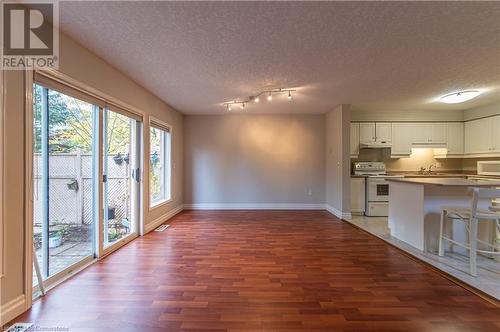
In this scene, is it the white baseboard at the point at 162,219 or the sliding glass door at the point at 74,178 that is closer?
the sliding glass door at the point at 74,178

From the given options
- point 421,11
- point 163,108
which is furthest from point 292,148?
point 421,11

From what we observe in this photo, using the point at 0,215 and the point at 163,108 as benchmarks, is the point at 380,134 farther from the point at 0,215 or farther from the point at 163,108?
the point at 0,215

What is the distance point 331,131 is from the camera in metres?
5.77

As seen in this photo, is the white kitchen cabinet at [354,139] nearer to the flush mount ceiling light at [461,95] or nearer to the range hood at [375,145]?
the range hood at [375,145]

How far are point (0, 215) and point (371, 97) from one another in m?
5.23

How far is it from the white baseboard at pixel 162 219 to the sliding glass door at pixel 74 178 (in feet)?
1.73

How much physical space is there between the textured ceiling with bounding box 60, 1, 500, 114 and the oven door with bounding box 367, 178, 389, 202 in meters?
1.96

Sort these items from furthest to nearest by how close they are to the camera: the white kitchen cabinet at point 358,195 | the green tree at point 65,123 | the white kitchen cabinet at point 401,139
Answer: the white kitchen cabinet at point 401,139 → the white kitchen cabinet at point 358,195 → the green tree at point 65,123

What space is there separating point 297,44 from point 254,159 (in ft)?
12.7

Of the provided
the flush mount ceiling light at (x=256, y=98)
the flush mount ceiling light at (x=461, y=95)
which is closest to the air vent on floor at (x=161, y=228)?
the flush mount ceiling light at (x=256, y=98)

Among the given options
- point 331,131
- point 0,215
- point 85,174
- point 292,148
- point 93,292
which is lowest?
point 93,292

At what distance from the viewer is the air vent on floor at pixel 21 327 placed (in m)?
1.69

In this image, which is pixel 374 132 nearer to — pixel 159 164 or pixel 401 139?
pixel 401 139

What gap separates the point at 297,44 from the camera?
2512 millimetres
